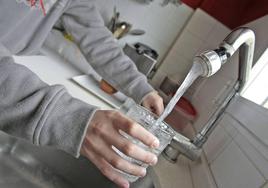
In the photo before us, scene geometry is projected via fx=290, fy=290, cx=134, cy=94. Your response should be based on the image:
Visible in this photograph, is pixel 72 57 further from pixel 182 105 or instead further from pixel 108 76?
pixel 182 105

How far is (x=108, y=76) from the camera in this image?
3.59 ft

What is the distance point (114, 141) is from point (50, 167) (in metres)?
0.52

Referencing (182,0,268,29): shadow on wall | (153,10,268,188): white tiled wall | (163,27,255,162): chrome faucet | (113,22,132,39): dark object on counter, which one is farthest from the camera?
(182,0,268,29): shadow on wall

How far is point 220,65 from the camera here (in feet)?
1.80

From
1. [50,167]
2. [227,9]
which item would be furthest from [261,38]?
[50,167]

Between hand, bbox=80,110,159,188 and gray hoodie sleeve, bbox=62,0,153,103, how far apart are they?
21.1 inches

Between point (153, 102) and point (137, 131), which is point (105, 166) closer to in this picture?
point (137, 131)

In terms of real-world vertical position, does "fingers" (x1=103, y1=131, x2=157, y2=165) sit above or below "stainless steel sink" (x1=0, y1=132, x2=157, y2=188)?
above

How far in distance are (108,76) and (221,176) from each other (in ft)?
1.73

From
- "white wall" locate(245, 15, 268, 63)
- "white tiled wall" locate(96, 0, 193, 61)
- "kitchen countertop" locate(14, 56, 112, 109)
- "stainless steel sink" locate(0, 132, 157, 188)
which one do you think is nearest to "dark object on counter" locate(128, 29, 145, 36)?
"white tiled wall" locate(96, 0, 193, 61)

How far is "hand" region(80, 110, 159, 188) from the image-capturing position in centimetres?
42

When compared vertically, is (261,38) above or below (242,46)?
above

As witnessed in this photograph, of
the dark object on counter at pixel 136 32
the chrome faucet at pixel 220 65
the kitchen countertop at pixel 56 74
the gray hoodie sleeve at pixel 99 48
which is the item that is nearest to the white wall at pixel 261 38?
the chrome faucet at pixel 220 65

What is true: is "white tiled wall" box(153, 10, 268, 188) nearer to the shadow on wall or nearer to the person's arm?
the person's arm
